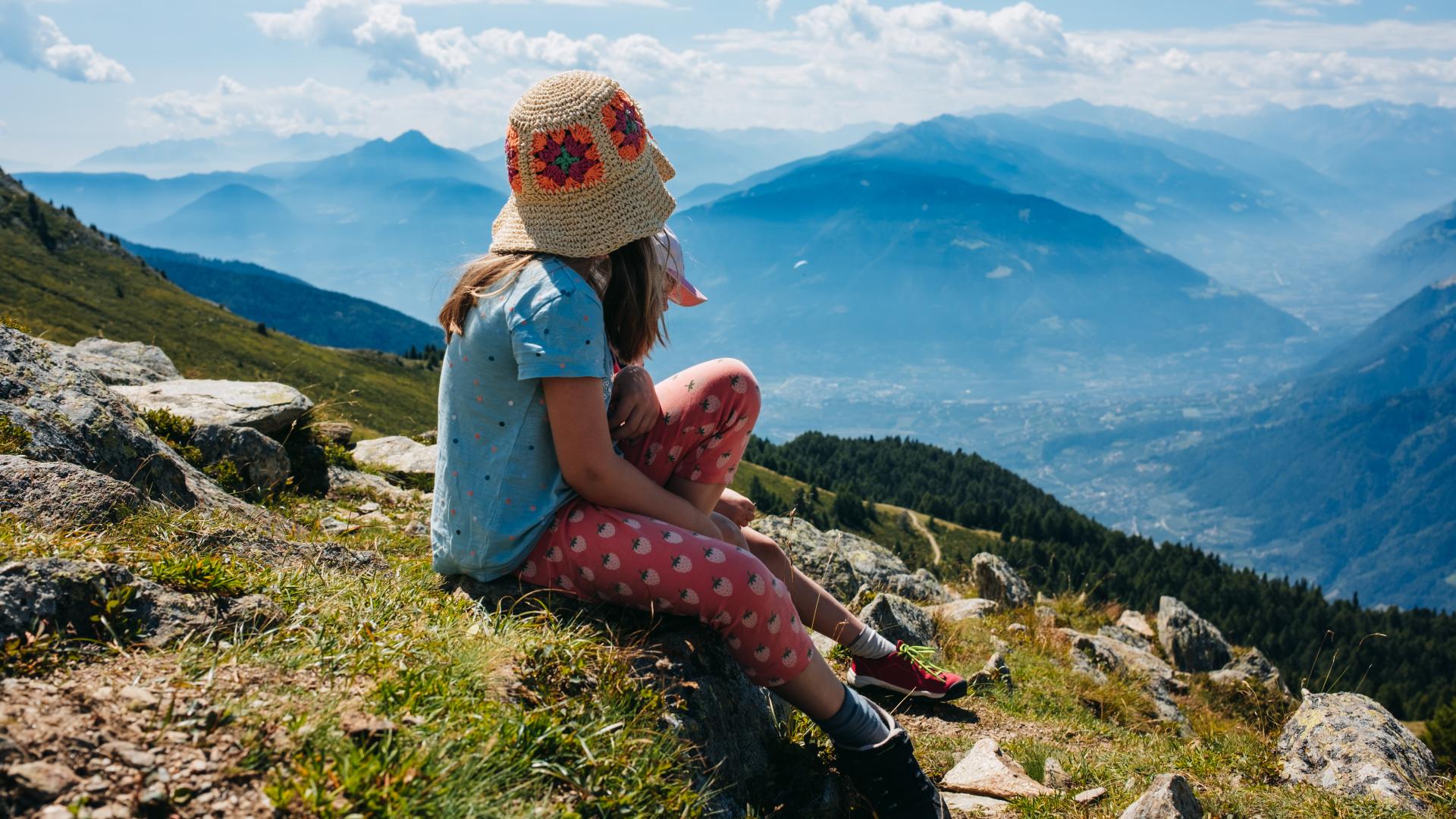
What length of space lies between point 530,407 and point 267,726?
6.45 feet

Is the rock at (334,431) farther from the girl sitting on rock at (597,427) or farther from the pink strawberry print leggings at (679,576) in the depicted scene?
the pink strawberry print leggings at (679,576)

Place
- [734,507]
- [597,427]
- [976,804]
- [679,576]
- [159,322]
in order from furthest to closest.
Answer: [159,322] < [734,507] < [976,804] < [679,576] < [597,427]

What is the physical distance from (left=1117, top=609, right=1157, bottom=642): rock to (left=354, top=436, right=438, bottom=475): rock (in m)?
12.0

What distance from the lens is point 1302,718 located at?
7.09 meters

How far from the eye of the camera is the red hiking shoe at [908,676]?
6.29m

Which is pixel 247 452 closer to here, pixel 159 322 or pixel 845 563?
pixel 845 563

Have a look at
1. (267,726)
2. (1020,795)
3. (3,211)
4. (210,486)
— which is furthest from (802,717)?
(3,211)

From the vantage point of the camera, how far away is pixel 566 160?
4.46 metres

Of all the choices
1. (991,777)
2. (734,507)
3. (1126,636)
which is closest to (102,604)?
(734,507)

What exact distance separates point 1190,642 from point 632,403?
13.0 m

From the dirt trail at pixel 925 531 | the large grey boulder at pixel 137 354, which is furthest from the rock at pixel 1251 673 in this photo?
the dirt trail at pixel 925 531

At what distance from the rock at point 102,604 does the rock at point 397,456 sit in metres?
9.08

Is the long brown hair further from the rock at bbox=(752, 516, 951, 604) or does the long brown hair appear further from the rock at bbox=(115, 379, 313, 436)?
the rock at bbox=(115, 379, 313, 436)

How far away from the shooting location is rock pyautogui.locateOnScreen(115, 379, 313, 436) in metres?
9.89
